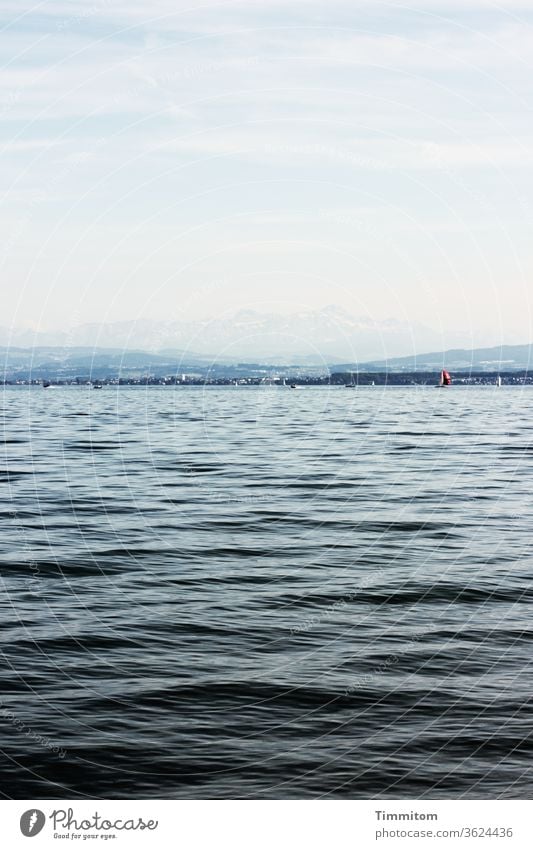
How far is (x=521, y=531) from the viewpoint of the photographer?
4241 centimetres

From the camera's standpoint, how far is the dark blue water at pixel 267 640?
65.4 ft

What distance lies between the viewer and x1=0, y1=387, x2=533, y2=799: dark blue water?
19.9 m

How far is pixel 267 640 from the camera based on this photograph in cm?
2694

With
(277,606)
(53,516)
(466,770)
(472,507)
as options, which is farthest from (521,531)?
(466,770)

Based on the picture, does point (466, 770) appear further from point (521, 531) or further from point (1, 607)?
point (521, 531)
